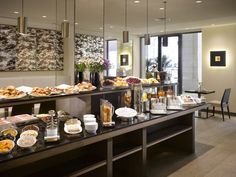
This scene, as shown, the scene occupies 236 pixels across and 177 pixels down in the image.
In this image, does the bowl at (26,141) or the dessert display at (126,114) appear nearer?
the bowl at (26,141)

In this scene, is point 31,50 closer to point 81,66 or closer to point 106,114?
point 81,66

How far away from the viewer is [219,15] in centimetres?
670

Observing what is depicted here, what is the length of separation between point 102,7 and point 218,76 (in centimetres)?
479

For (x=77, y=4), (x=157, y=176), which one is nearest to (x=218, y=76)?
(x=77, y=4)

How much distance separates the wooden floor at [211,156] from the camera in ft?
11.8

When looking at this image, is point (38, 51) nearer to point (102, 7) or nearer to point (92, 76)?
point (102, 7)

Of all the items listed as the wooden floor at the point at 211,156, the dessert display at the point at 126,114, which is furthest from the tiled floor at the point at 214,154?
the dessert display at the point at 126,114

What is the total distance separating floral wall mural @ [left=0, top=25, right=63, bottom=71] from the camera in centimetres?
701

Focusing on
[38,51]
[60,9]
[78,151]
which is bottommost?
[78,151]

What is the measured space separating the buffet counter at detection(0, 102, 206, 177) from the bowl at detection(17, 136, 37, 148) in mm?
37

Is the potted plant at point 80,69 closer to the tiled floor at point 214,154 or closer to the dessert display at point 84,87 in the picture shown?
Answer: the dessert display at point 84,87

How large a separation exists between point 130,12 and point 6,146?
5160 millimetres

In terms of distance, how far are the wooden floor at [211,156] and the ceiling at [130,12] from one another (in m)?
2.85

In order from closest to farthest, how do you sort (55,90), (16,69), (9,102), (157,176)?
(9,102) < (55,90) < (157,176) < (16,69)
